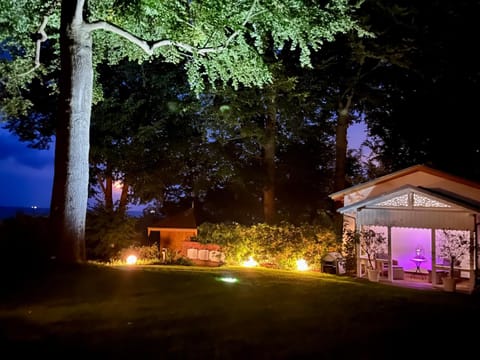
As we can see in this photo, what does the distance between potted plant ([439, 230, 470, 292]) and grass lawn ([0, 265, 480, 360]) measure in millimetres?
5734

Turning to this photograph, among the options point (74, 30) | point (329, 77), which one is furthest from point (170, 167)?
point (74, 30)

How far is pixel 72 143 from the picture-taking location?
32.3 feet

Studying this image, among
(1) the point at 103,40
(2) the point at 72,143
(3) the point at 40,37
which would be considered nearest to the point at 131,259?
(1) the point at 103,40

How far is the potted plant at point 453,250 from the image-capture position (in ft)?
46.4

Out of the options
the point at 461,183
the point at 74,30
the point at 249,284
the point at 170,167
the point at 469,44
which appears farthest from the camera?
the point at 170,167

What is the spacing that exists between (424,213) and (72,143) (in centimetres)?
1122

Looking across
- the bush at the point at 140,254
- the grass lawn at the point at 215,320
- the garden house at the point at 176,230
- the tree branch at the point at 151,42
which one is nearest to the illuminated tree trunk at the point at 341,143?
the garden house at the point at 176,230

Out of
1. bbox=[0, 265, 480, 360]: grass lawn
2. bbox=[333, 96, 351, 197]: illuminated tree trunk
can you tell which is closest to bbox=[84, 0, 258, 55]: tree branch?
bbox=[0, 265, 480, 360]: grass lawn

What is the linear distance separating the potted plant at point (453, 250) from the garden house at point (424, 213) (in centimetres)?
8

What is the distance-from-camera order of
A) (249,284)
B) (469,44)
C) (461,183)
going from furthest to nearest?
(469,44) < (461,183) < (249,284)

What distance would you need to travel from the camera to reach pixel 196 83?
12.4 m

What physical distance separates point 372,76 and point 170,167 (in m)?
11.4

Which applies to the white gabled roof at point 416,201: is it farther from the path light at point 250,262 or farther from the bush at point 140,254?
the bush at point 140,254

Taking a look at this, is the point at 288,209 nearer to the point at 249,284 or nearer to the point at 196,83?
the point at 196,83
